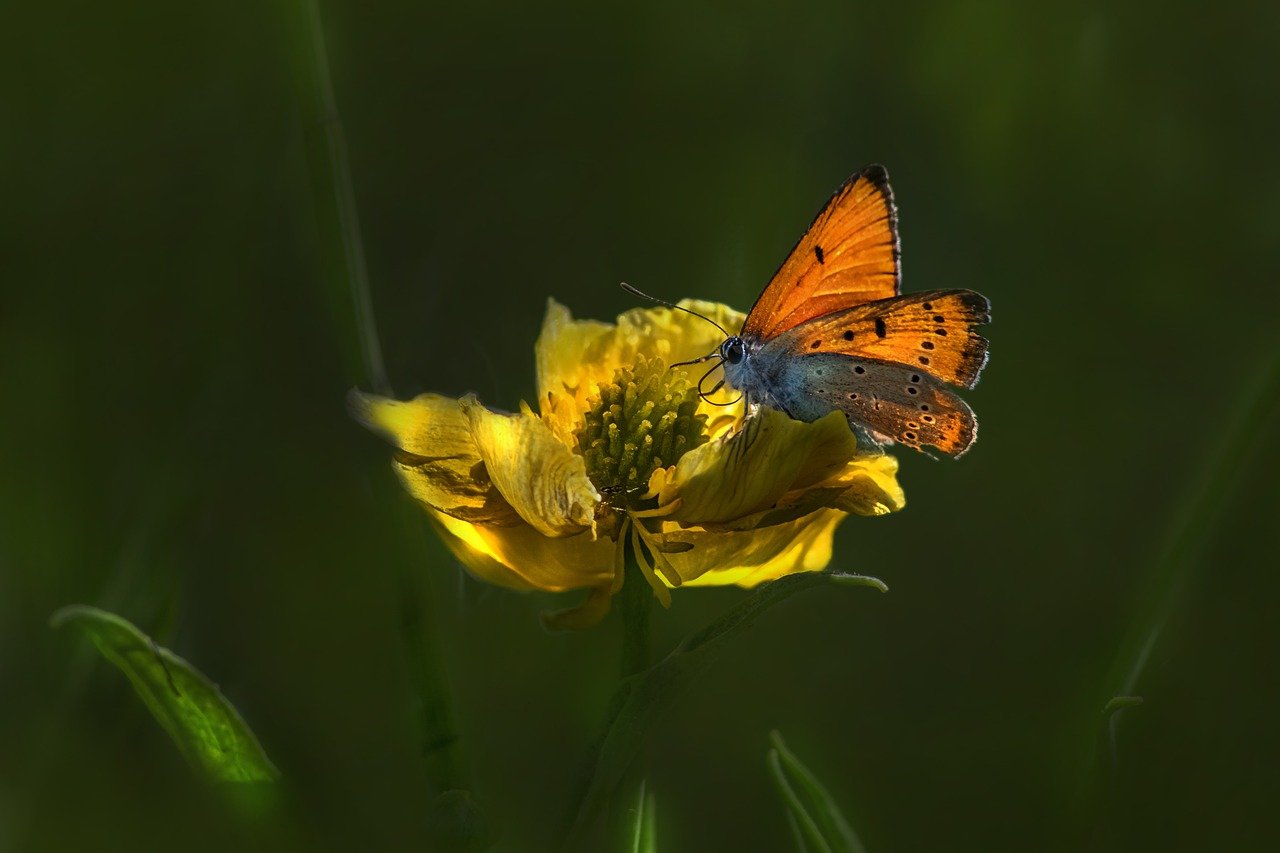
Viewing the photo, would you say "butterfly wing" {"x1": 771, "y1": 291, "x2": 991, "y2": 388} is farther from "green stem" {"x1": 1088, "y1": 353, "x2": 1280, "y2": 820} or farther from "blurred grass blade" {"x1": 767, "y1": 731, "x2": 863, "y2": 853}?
"blurred grass blade" {"x1": 767, "y1": 731, "x2": 863, "y2": 853}

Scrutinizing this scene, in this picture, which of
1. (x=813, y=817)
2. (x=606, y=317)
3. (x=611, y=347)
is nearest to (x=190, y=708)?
(x=813, y=817)

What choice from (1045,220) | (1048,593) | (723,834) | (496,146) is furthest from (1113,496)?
(496,146)

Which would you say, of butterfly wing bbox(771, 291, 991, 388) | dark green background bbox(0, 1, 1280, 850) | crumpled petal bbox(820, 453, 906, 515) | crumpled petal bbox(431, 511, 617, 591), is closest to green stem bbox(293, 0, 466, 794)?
dark green background bbox(0, 1, 1280, 850)

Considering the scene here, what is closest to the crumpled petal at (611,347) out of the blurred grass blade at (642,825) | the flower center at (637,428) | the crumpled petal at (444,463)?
the flower center at (637,428)

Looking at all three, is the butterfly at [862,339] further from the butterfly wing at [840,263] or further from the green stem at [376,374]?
the green stem at [376,374]

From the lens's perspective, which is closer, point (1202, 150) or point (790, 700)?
point (790, 700)

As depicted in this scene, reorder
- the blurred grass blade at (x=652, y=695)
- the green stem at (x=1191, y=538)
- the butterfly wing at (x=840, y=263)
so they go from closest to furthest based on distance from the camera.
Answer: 1. the blurred grass blade at (x=652, y=695)
2. the green stem at (x=1191, y=538)
3. the butterfly wing at (x=840, y=263)

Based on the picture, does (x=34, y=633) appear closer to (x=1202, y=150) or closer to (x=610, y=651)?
(x=610, y=651)
